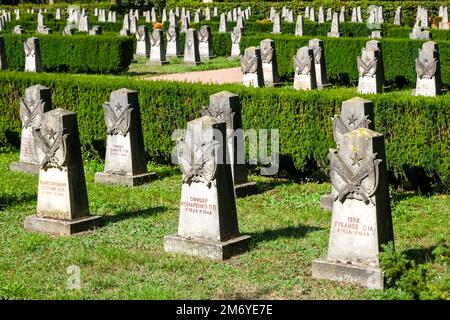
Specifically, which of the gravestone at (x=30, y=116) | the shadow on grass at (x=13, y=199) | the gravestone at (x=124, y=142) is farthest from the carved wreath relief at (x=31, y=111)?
the shadow on grass at (x=13, y=199)

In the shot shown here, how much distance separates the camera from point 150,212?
41.2ft

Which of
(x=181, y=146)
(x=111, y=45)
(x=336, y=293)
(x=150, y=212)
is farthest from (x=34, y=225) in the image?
(x=111, y=45)

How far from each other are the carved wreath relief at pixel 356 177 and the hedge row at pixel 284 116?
168 inches

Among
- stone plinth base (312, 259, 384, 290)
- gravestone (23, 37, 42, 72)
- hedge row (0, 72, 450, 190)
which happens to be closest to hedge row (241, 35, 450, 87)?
gravestone (23, 37, 42, 72)

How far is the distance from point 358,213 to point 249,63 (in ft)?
50.5

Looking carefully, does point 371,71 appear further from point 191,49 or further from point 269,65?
point 191,49

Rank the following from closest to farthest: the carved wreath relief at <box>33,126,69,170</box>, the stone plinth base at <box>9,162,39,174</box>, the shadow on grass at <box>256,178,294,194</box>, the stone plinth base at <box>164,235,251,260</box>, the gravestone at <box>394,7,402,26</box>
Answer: the stone plinth base at <box>164,235,251,260</box>, the carved wreath relief at <box>33,126,69,170</box>, the shadow on grass at <box>256,178,294,194</box>, the stone plinth base at <box>9,162,39,174</box>, the gravestone at <box>394,7,402,26</box>

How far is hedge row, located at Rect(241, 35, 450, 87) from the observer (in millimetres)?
25766

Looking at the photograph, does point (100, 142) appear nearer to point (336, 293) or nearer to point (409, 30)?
point (336, 293)

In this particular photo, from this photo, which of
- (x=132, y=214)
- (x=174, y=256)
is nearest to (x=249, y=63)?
(x=132, y=214)

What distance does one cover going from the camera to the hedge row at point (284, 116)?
13711mm

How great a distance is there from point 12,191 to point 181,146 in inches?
173

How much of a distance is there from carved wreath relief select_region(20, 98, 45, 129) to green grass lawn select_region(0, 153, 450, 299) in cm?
143

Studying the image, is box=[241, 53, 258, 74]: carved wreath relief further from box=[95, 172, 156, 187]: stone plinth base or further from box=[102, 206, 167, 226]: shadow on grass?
box=[102, 206, 167, 226]: shadow on grass
